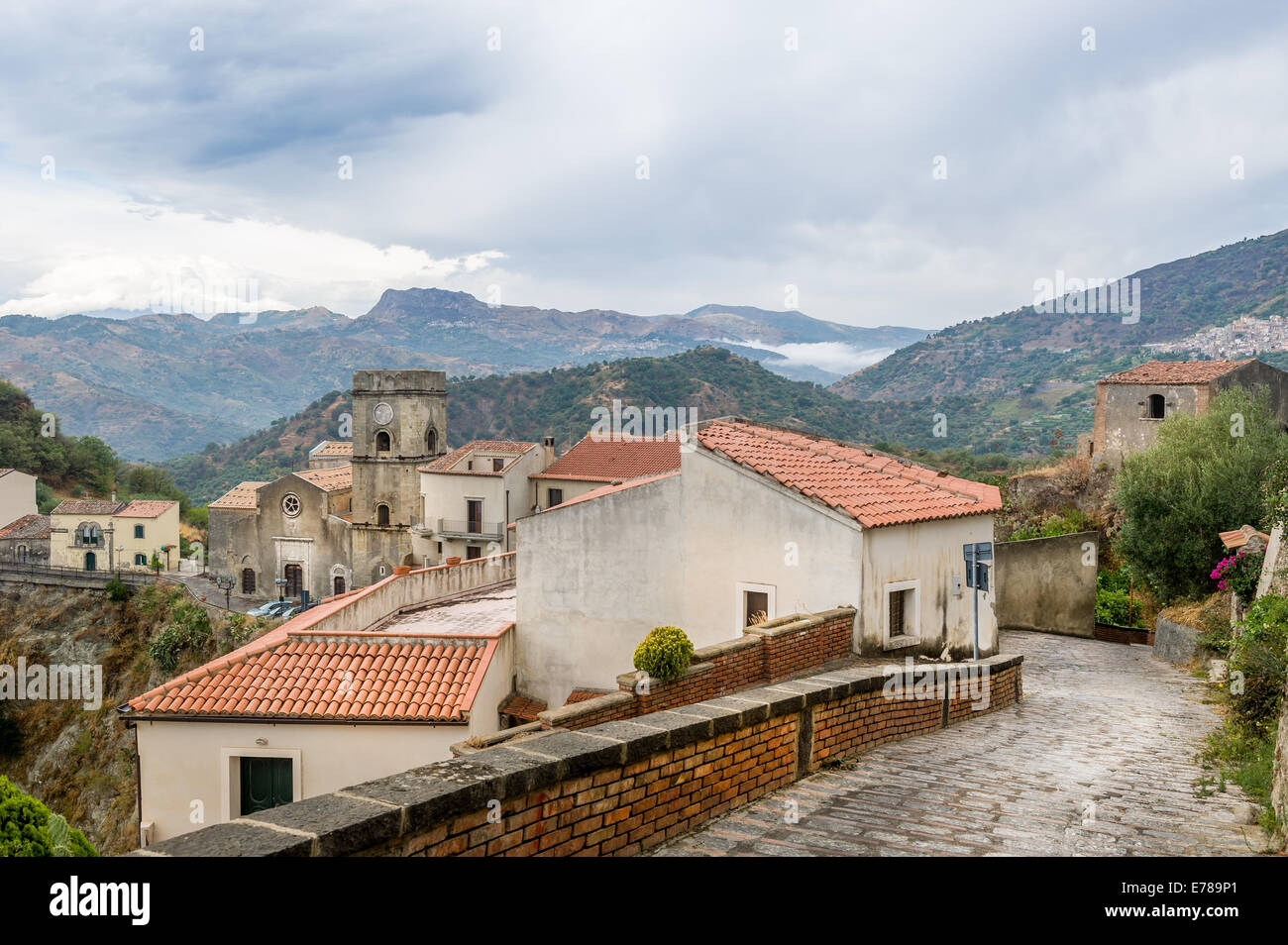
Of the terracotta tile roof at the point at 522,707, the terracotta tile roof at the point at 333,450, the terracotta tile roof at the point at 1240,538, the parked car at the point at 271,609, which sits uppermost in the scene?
the terracotta tile roof at the point at 333,450

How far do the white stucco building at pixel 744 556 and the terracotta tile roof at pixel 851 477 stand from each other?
4cm

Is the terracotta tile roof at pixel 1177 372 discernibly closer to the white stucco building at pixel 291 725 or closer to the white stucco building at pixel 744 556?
the white stucco building at pixel 744 556

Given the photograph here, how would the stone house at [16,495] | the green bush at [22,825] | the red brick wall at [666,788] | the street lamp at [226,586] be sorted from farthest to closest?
the stone house at [16,495] < the street lamp at [226,586] < the green bush at [22,825] < the red brick wall at [666,788]

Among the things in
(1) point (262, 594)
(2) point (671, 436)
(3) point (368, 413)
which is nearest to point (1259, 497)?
(2) point (671, 436)

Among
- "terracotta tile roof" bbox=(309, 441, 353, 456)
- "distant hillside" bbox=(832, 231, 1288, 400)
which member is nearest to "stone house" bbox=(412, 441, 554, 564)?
"terracotta tile roof" bbox=(309, 441, 353, 456)

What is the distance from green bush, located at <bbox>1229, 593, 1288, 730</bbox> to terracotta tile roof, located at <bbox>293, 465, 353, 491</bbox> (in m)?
50.5

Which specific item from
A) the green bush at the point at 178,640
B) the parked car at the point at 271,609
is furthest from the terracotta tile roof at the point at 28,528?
the parked car at the point at 271,609

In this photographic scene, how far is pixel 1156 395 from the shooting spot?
33.2 meters

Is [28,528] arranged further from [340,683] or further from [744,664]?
[744,664]

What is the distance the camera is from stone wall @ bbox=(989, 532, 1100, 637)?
72.7 feet

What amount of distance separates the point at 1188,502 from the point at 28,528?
68.9 m

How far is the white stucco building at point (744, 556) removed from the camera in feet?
40.4

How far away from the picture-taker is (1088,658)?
61.8 feet
